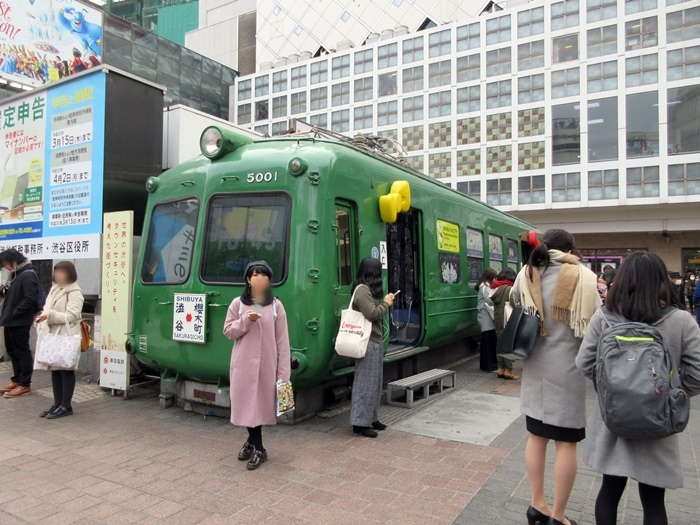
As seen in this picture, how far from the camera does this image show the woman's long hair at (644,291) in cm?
259

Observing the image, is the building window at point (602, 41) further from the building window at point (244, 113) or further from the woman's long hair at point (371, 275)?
the woman's long hair at point (371, 275)

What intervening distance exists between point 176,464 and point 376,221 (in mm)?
3102

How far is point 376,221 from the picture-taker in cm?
574

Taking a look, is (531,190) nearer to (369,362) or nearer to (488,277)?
(488,277)

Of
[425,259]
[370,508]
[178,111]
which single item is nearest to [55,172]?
[178,111]

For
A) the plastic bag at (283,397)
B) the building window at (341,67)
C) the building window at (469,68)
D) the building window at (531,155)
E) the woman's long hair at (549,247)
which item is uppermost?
the building window at (341,67)

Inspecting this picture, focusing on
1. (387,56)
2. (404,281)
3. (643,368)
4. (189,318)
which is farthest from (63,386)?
(387,56)

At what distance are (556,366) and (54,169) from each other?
7.45m

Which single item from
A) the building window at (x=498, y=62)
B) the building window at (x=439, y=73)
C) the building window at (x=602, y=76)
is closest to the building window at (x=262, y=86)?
the building window at (x=439, y=73)

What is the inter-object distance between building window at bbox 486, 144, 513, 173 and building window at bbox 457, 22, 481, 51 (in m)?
6.70

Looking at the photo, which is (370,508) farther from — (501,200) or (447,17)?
(447,17)

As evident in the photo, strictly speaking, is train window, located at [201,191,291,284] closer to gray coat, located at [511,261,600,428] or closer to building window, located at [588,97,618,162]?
gray coat, located at [511,261,600,428]

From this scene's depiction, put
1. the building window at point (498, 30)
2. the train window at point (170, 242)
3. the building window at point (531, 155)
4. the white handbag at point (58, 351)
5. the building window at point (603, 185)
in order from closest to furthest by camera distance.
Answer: the white handbag at point (58, 351) < the train window at point (170, 242) < the building window at point (603, 185) < the building window at point (531, 155) < the building window at point (498, 30)

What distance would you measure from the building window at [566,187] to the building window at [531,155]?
3.98 feet
